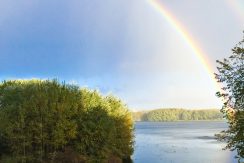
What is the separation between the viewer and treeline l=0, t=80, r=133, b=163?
40.5 meters

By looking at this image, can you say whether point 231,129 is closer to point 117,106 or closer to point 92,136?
point 92,136

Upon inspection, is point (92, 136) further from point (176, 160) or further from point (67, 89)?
point (176, 160)

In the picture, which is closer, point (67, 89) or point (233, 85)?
point (233, 85)

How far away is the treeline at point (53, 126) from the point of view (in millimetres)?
40531

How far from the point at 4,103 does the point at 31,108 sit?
5148mm

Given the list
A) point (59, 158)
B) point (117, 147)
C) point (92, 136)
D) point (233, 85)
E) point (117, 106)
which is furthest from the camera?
point (117, 106)

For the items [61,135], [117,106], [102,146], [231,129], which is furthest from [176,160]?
[231,129]

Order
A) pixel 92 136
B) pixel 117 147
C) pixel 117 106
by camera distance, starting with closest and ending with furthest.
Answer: pixel 92 136, pixel 117 147, pixel 117 106

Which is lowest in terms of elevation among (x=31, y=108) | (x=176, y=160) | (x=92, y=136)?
(x=176, y=160)

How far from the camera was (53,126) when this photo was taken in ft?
135

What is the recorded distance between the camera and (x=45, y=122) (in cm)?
4131

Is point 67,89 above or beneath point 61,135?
above

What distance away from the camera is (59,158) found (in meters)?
39.9

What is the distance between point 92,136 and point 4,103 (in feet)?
33.7
